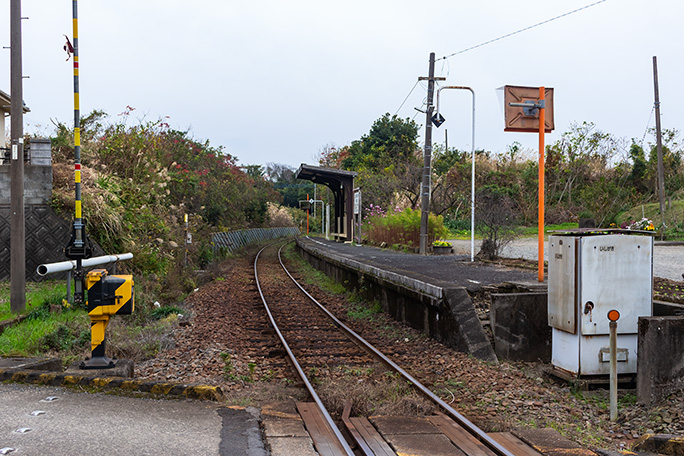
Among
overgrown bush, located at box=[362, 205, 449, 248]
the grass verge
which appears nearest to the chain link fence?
overgrown bush, located at box=[362, 205, 449, 248]

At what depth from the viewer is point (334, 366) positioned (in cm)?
703

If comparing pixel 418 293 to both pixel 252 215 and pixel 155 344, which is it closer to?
pixel 155 344

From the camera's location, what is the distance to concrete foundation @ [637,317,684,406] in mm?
5430

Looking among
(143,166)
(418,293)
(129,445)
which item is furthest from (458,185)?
(129,445)

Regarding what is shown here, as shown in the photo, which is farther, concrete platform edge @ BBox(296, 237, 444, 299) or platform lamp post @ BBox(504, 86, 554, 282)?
platform lamp post @ BBox(504, 86, 554, 282)

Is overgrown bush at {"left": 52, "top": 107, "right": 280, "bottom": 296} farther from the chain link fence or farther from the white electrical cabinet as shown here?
the white electrical cabinet

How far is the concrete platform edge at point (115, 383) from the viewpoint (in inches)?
193

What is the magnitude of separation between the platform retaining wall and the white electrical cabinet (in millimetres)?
1258

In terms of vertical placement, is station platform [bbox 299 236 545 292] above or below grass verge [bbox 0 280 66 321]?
above

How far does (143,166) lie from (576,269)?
471 inches

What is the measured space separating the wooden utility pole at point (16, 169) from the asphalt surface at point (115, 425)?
13.3 ft

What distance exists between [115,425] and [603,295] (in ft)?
15.3

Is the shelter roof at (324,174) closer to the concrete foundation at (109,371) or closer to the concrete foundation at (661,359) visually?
the concrete foundation at (109,371)

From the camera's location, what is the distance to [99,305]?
17.5 feet
